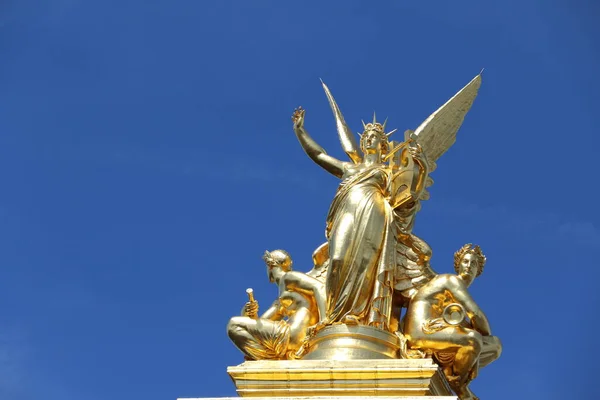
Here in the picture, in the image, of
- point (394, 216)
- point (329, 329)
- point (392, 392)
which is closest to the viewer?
point (392, 392)

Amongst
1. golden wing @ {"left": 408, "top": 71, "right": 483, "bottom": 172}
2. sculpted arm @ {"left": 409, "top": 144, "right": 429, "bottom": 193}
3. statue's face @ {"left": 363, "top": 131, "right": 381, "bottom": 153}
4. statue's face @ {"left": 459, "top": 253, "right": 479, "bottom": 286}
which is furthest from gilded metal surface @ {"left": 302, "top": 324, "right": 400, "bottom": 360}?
golden wing @ {"left": 408, "top": 71, "right": 483, "bottom": 172}

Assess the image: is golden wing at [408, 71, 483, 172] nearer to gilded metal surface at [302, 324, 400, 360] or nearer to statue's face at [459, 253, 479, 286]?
statue's face at [459, 253, 479, 286]

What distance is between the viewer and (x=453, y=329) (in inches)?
746

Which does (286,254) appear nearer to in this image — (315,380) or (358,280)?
(358,280)

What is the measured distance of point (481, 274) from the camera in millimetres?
20203

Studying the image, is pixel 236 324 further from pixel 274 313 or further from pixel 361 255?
pixel 361 255

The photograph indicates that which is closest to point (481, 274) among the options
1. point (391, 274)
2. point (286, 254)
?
point (391, 274)

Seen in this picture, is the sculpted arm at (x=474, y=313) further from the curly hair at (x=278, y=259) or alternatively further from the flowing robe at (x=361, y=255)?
the curly hair at (x=278, y=259)

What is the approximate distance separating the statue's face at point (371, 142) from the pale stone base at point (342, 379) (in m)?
3.88

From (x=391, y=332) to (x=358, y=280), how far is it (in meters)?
0.84

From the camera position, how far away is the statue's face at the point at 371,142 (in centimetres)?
2089

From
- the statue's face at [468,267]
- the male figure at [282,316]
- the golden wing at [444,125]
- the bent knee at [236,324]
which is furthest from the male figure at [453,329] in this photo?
the golden wing at [444,125]

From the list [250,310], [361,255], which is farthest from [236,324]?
[361,255]

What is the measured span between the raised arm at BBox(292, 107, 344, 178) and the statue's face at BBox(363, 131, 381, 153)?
23.2 inches
